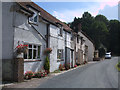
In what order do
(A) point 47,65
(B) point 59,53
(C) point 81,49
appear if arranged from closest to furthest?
(A) point 47,65, (B) point 59,53, (C) point 81,49

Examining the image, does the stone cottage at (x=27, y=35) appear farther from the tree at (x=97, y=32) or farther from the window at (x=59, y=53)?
the tree at (x=97, y=32)

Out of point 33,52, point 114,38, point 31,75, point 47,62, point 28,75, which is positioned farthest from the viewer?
point 114,38

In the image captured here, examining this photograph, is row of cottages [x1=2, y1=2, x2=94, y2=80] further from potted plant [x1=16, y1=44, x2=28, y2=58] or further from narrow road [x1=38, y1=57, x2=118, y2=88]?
narrow road [x1=38, y1=57, x2=118, y2=88]

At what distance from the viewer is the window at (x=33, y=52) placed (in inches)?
492

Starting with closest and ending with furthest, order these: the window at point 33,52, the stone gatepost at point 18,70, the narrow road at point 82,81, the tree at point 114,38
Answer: the narrow road at point 82,81
the stone gatepost at point 18,70
the window at point 33,52
the tree at point 114,38

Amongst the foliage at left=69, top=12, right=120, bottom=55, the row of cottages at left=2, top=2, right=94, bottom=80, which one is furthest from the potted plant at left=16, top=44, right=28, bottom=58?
the foliage at left=69, top=12, right=120, bottom=55

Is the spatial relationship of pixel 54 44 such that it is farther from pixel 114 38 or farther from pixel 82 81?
pixel 114 38

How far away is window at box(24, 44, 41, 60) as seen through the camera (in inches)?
492

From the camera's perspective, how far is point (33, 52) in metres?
13.3

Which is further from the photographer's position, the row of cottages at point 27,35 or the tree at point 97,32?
the tree at point 97,32

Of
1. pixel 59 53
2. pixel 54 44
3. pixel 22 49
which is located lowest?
pixel 59 53

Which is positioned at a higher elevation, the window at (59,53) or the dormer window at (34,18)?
the dormer window at (34,18)

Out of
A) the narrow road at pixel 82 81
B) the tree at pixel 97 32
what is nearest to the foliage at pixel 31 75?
the narrow road at pixel 82 81

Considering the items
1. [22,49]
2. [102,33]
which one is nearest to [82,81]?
[22,49]
